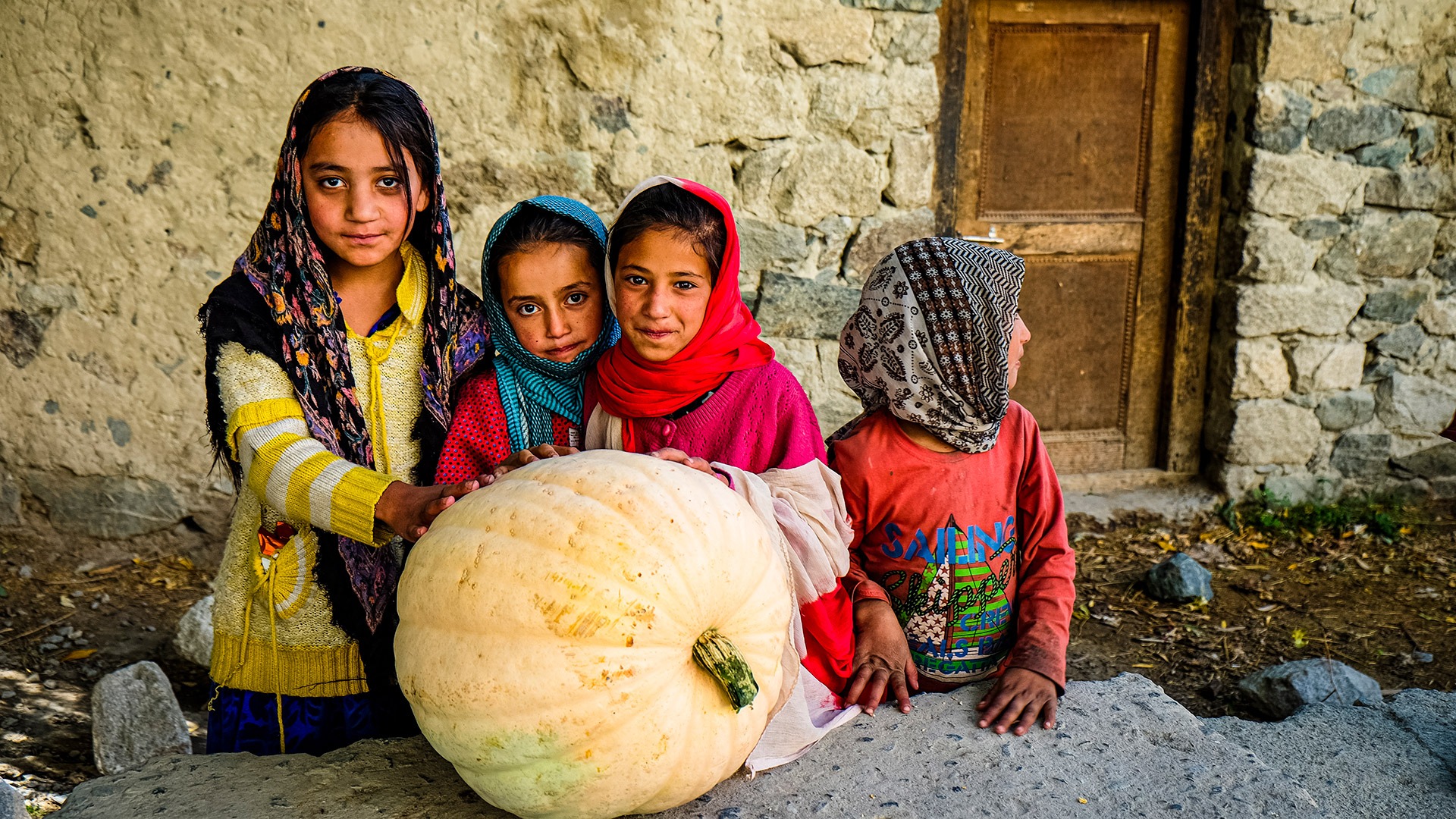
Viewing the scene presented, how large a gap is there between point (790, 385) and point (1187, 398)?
416cm

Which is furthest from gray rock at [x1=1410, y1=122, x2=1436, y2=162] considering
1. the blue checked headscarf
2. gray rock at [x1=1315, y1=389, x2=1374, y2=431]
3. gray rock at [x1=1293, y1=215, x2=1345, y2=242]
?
the blue checked headscarf

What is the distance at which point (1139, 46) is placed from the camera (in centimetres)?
507

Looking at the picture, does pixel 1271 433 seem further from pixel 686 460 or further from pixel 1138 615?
pixel 686 460

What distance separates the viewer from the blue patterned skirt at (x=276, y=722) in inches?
83.7

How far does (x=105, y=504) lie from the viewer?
4344mm

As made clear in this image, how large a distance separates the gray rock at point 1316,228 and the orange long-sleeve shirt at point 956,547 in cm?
367

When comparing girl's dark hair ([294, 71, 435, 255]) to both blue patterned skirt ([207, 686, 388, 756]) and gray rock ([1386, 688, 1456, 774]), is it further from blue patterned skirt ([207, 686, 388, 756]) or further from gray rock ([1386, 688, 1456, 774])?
gray rock ([1386, 688, 1456, 774])

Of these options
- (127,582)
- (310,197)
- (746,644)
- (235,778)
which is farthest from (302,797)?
(127,582)

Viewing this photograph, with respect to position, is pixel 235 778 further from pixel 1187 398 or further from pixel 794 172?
pixel 1187 398

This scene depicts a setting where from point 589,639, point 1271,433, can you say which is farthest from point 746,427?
point 1271,433

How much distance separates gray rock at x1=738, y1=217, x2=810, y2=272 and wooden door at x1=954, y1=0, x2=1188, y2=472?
99 cm

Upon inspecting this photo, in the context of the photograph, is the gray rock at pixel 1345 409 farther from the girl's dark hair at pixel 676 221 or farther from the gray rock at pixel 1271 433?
the girl's dark hair at pixel 676 221

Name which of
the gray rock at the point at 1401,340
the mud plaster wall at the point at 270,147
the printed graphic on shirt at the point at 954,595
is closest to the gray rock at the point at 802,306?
the mud plaster wall at the point at 270,147

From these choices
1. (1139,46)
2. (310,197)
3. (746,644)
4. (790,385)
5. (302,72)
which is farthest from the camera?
(1139,46)
